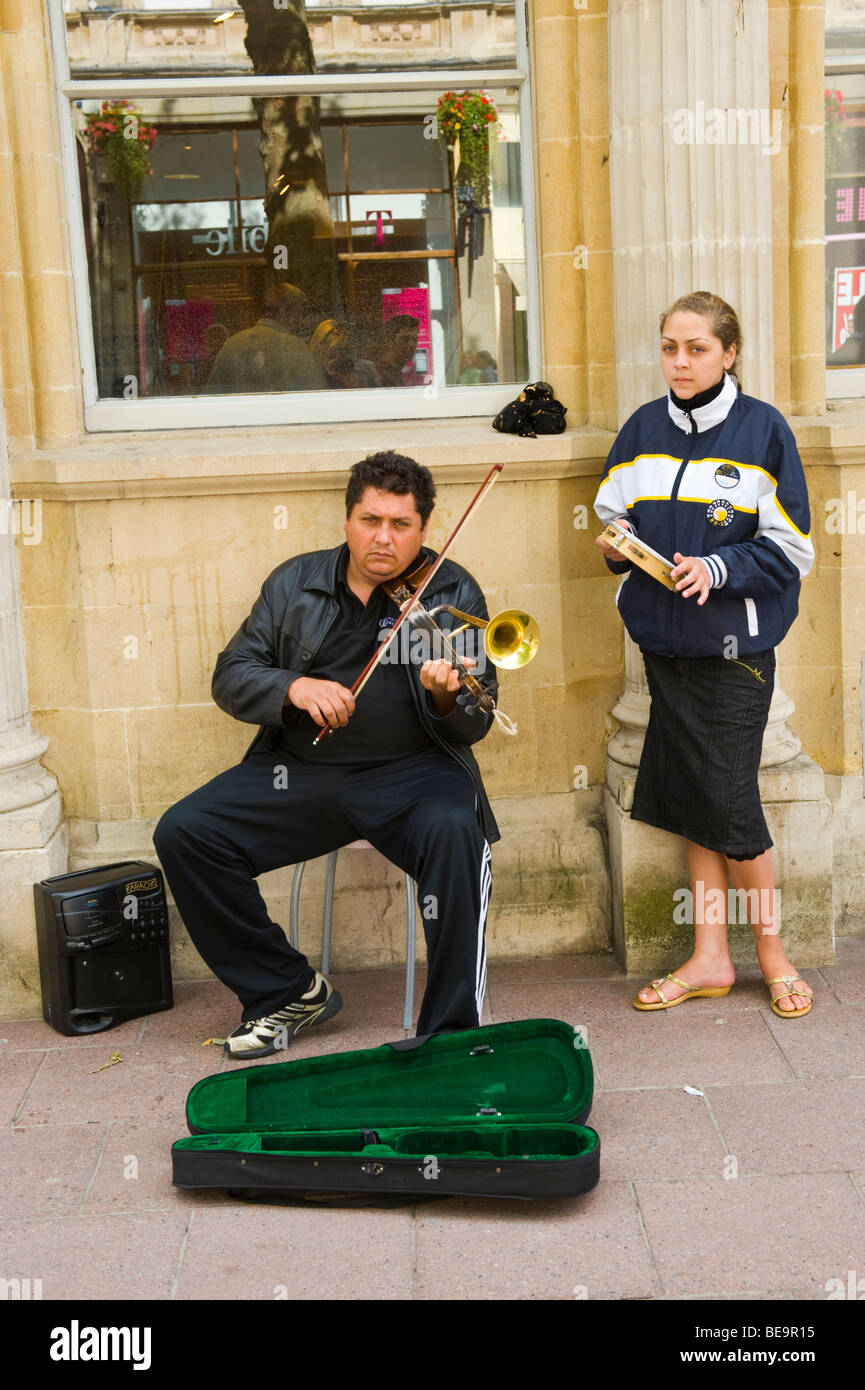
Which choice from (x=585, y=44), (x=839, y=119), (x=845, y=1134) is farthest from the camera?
(x=839, y=119)

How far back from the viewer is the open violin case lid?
3.24m

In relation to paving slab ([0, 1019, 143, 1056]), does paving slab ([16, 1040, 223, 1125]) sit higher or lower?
higher

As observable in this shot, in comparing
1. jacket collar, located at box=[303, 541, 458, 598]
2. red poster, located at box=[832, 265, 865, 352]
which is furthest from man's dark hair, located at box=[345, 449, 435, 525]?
red poster, located at box=[832, 265, 865, 352]

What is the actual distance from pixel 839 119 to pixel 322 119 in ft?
5.34

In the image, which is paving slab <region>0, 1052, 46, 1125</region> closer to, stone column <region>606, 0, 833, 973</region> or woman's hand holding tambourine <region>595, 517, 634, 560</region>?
stone column <region>606, 0, 833, 973</region>

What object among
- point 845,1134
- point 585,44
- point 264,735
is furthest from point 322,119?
point 845,1134

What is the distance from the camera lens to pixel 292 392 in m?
4.81

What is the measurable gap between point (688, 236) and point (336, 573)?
4.62ft

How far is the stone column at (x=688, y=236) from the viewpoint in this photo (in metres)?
4.28

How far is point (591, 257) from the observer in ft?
15.2

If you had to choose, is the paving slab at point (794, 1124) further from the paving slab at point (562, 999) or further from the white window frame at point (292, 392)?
the white window frame at point (292, 392)

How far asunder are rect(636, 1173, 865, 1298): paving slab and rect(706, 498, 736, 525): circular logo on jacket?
1629 mm

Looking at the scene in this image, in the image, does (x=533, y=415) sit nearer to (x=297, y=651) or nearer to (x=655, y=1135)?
(x=297, y=651)

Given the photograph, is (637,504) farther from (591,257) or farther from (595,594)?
(591,257)
